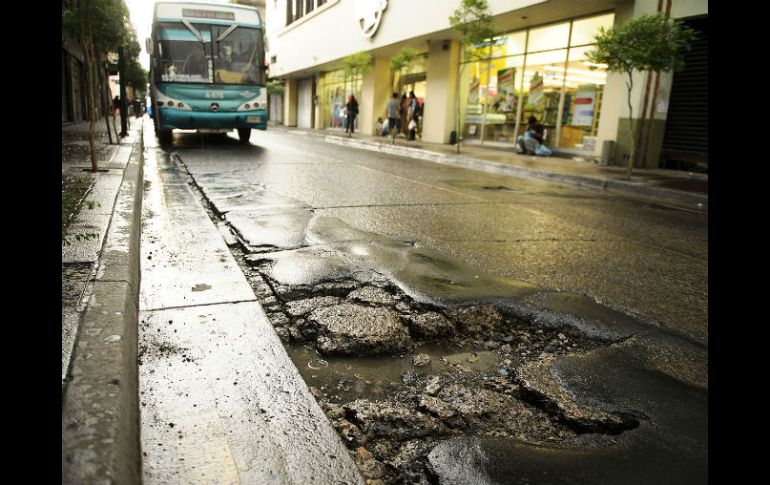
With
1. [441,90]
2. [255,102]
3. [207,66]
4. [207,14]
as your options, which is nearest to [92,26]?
[207,66]

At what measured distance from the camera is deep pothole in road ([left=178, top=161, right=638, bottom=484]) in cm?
179

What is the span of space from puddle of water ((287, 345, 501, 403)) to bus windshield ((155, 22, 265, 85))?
11.9 meters

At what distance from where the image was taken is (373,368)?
224 centimetres

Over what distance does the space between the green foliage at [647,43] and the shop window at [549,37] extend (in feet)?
20.1

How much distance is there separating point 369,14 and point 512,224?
66.6ft

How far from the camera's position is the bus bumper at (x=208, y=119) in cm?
1243

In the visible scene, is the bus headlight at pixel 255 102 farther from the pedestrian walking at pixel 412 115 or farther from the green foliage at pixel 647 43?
the pedestrian walking at pixel 412 115

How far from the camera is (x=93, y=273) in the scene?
2.55 m

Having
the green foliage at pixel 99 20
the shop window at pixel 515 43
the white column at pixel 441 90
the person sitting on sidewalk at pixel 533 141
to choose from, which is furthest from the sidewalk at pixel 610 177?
the green foliage at pixel 99 20

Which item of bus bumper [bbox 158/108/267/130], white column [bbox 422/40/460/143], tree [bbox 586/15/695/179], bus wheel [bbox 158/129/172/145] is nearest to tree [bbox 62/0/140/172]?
bus bumper [bbox 158/108/267/130]

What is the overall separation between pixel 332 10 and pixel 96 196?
26.9 m

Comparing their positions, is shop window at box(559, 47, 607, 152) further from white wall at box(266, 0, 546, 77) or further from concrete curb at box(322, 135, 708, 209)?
concrete curb at box(322, 135, 708, 209)
